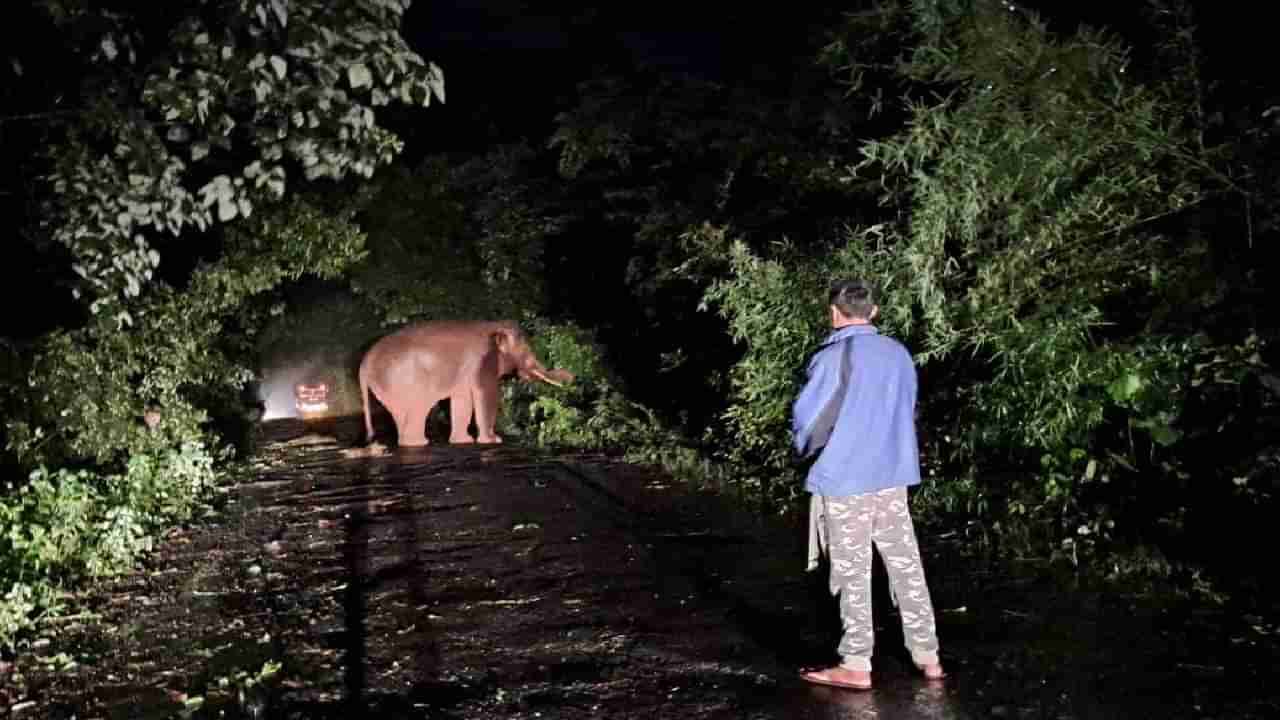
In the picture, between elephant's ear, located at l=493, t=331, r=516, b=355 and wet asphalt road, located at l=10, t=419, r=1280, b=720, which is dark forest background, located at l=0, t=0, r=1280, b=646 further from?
elephant's ear, located at l=493, t=331, r=516, b=355

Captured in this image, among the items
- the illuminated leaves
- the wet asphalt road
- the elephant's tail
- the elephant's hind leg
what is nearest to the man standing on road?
the wet asphalt road

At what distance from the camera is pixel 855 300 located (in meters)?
4.35

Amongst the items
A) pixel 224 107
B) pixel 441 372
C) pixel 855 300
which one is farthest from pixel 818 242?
pixel 441 372

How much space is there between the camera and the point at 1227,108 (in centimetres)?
621

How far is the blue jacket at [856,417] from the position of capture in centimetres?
427

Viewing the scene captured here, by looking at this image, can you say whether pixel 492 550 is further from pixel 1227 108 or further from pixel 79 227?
pixel 1227 108

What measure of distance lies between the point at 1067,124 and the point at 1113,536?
2.50 meters

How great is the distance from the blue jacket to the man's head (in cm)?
5

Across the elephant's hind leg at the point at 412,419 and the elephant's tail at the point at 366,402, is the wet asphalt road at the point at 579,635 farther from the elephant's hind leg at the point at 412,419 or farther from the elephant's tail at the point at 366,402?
the elephant's tail at the point at 366,402

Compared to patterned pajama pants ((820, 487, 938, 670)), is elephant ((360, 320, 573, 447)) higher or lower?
higher

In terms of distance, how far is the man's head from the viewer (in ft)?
14.3

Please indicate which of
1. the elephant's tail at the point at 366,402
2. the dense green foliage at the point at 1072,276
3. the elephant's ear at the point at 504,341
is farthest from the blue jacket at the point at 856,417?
the elephant's tail at the point at 366,402

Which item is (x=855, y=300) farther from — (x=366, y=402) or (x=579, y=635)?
Result: (x=366, y=402)

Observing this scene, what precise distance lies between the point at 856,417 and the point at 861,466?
201 millimetres
